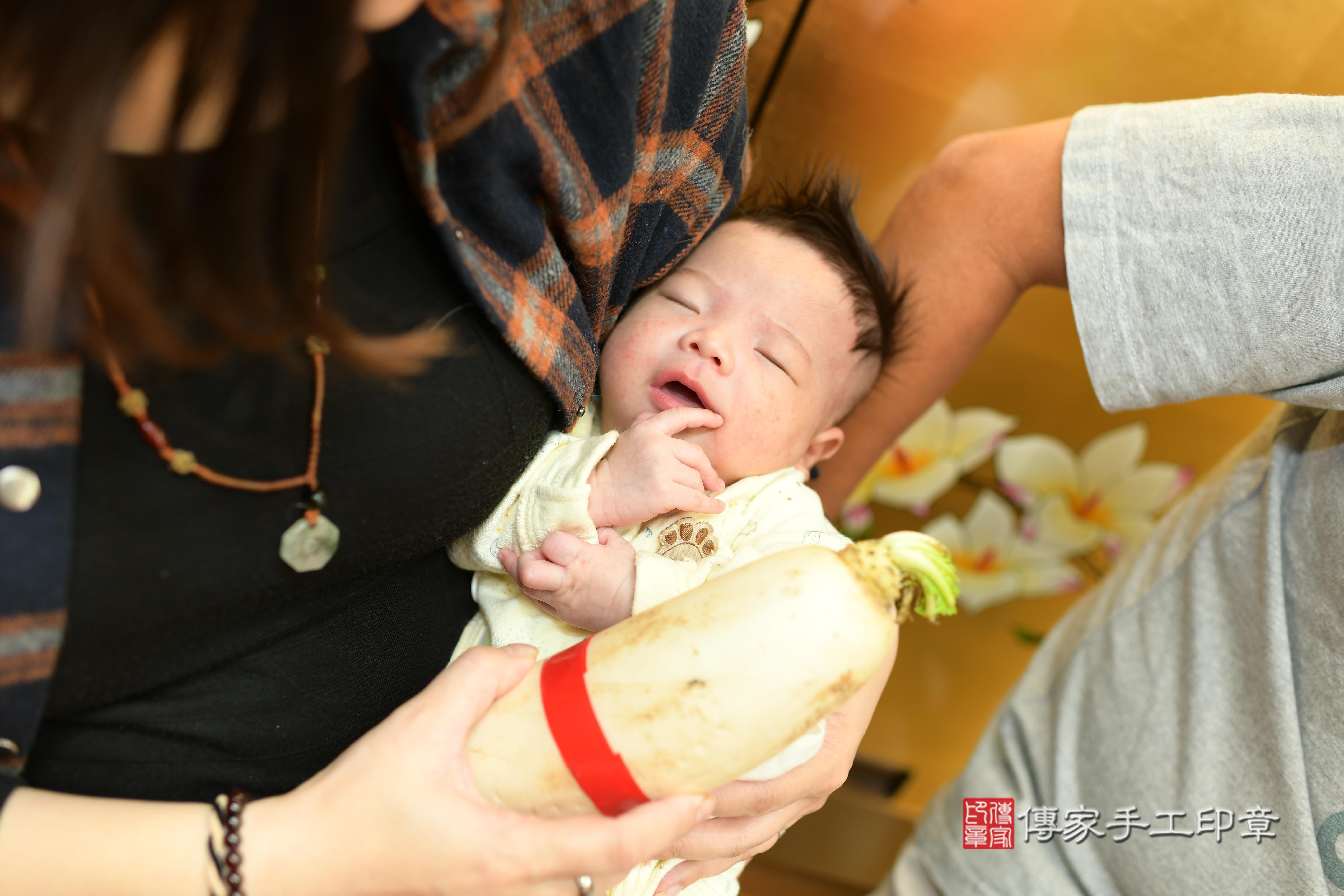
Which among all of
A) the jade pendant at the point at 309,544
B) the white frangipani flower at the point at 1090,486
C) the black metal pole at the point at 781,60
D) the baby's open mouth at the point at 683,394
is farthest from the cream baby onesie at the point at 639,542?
the white frangipani flower at the point at 1090,486

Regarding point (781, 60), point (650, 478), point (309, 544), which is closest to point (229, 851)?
point (309, 544)

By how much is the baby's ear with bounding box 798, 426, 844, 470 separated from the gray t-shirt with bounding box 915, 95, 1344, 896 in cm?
31

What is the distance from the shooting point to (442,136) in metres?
0.63

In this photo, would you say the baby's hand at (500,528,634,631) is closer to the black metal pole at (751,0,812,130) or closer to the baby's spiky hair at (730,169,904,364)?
the baby's spiky hair at (730,169,904,364)

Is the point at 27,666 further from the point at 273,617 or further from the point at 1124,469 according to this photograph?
the point at 1124,469

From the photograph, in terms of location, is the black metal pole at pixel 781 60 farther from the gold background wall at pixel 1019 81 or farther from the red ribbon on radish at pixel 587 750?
the red ribbon on radish at pixel 587 750

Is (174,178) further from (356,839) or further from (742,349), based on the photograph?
(742,349)

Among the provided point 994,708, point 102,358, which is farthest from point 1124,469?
point 102,358

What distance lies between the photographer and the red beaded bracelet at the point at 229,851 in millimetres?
602

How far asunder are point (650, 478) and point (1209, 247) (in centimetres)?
64

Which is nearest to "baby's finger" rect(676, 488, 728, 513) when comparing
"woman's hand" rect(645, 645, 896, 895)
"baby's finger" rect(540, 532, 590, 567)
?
"baby's finger" rect(540, 532, 590, 567)

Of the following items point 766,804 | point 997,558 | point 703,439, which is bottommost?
point 997,558

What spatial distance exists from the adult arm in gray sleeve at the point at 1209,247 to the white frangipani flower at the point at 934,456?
695mm

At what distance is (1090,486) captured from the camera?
1790 mm
